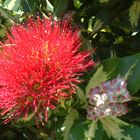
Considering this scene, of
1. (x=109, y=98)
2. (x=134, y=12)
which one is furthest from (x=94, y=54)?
(x=109, y=98)

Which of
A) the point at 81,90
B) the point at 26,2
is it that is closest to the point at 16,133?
the point at 26,2

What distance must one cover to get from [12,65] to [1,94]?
0.26 feet

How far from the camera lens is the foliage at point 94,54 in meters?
1.30

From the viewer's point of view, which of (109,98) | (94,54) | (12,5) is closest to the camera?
A: (109,98)

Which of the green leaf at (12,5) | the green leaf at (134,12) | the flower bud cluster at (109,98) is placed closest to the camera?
the flower bud cluster at (109,98)

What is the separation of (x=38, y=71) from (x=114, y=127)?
0.79ft

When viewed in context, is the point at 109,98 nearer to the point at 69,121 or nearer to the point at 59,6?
the point at 69,121

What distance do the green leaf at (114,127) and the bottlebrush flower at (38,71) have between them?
0.40 ft

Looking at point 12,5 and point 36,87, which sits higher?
point 12,5

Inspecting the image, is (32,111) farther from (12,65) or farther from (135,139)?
(135,139)

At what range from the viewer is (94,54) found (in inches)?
60.0

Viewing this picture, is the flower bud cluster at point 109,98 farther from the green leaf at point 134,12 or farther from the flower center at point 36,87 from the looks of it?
the green leaf at point 134,12

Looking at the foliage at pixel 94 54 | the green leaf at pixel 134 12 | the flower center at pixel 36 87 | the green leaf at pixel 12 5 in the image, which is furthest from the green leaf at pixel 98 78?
the green leaf at pixel 12 5

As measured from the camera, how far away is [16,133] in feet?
5.98
